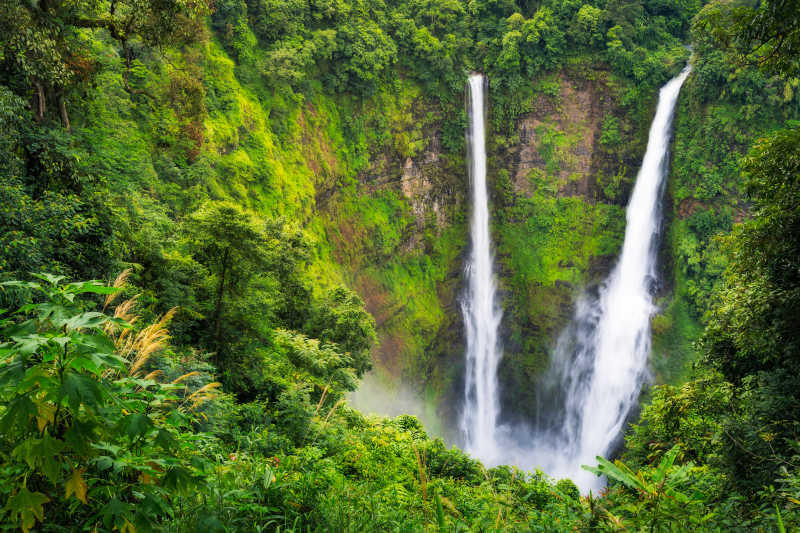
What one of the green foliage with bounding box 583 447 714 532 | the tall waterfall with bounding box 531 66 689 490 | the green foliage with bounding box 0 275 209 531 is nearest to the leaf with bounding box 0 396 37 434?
the green foliage with bounding box 0 275 209 531

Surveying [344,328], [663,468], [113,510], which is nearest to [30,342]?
[113,510]

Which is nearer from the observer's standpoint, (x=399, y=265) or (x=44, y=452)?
(x=44, y=452)

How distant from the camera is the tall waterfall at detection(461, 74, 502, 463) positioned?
25531mm

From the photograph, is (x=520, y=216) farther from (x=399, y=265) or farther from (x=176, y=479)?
(x=176, y=479)

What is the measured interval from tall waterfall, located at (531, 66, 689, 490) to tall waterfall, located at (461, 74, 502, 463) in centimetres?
297

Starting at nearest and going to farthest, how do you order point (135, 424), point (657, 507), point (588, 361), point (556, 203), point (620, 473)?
1. point (135, 424)
2. point (657, 507)
3. point (620, 473)
4. point (588, 361)
5. point (556, 203)

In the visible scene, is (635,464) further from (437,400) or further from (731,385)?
(437,400)

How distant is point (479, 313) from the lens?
2709cm

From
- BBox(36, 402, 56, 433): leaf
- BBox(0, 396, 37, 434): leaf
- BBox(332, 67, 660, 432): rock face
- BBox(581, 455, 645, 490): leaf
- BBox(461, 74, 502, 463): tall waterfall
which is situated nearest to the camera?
BBox(0, 396, 37, 434): leaf

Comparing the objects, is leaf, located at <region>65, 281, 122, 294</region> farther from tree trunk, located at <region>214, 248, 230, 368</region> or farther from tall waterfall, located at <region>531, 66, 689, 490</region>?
tall waterfall, located at <region>531, 66, 689, 490</region>

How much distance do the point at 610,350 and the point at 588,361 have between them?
4.31 ft

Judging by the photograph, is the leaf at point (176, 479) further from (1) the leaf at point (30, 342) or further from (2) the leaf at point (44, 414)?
(1) the leaf at point (30, 342)

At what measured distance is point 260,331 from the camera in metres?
8.80

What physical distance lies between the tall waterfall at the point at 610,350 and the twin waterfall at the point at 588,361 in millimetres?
49
